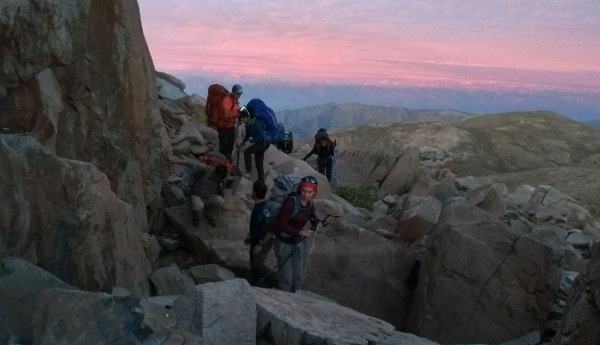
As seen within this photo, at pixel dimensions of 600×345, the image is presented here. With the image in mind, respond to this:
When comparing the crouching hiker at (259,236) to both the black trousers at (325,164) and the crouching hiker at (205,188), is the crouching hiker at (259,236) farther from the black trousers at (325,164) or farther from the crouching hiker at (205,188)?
the black trousers at (325,164)

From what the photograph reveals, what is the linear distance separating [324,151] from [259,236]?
15.9 m

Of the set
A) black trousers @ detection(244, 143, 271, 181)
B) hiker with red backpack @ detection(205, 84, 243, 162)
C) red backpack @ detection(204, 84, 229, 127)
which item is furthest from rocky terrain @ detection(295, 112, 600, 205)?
red backpack @ detection(204, 84, 229, 127)

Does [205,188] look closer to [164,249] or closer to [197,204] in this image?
[197,204]

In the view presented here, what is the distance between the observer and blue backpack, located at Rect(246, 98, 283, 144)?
1986 centimetres

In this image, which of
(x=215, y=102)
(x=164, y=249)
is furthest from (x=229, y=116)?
(x=164, y=249)

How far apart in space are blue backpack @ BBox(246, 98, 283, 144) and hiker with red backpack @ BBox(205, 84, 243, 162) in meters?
1.53

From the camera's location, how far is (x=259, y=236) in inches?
519

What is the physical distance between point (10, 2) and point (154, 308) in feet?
23.0

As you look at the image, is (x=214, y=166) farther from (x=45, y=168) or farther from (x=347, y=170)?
(x=347, y=170)

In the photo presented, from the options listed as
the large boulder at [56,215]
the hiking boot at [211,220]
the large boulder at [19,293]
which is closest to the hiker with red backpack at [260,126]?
the hiking boot at [211,220]

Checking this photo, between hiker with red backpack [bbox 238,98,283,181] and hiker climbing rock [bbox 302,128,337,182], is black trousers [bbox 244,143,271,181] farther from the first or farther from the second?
hiker climbing rock [bbox 302,128,337,182]

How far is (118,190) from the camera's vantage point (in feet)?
53.8

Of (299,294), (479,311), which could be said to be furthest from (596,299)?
(299,294)

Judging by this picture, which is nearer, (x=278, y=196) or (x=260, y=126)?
(x=278, y=196)
